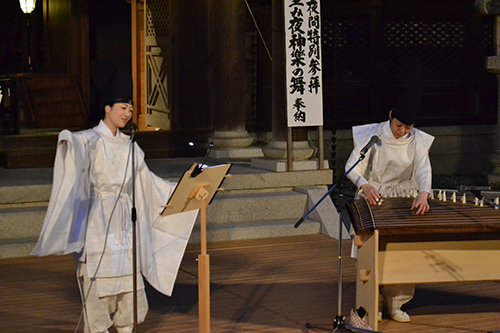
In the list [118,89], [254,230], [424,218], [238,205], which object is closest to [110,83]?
[118,89]

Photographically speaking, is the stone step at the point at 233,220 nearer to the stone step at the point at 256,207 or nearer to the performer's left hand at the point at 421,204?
the stone step at the point at 256,207

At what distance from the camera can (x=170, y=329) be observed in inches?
242

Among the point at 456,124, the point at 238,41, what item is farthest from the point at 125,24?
the point at 456,124

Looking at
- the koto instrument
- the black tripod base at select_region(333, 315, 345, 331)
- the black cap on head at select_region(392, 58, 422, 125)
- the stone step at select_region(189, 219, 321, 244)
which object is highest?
the black cap on head at select_region(392, 58, 422, 125)

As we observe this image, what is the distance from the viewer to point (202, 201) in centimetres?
511

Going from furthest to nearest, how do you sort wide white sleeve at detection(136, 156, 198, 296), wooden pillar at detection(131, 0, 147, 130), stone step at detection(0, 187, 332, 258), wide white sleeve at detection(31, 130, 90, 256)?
1. wooden pillar at detection(131, 0, 147, 130)
2. stone step at detection(0, 187, 332, 258)
3. wide white sleeve at detection(136, 156, 198, 296)
4. wide white sleeve at detection(31, 130, 90, 256)

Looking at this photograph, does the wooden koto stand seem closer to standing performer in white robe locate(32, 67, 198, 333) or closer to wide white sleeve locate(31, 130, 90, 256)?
standing performer in white robe locate(32, 67, 198, 333)

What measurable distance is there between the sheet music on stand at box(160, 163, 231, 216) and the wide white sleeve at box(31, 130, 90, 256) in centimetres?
63

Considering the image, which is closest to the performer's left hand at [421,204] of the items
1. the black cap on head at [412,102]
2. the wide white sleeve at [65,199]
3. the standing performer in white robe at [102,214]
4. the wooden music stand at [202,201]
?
the black cap on head at [412,102]

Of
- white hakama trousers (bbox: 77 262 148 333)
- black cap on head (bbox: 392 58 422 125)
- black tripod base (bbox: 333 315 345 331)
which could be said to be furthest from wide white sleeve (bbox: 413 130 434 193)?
white hakama trousers (bbox: 77 262 148 333)

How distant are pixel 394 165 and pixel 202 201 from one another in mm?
1951

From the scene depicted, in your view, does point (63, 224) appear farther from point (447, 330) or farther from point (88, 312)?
point (447, 330)

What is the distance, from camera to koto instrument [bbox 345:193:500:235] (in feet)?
18.8

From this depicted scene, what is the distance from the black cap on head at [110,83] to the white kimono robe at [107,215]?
0.20 metres
